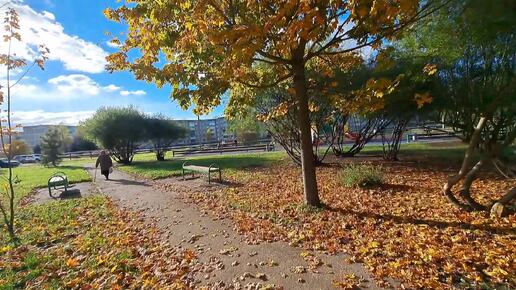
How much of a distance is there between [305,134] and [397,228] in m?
2.61

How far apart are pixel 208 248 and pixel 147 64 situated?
3.83 metres

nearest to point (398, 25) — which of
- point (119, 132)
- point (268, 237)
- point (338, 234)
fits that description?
point (338, 234)

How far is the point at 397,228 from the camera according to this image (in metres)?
5.44

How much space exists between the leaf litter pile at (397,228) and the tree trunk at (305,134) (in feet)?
1.22

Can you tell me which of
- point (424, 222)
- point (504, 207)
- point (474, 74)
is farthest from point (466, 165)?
point (474, 74)

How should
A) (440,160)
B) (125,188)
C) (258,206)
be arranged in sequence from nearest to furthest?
(258,206)
(125,188)
(440,160)

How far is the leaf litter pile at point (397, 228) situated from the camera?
3.72 metres

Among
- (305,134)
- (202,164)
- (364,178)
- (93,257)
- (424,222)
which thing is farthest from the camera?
(202,164)

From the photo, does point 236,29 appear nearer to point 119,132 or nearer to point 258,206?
point 258,206

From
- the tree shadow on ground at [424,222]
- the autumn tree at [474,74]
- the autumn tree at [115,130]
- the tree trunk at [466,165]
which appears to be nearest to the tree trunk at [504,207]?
the autumn tree at [474,74]

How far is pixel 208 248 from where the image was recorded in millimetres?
5277

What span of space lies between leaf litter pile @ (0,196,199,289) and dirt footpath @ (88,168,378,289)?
0.91ft

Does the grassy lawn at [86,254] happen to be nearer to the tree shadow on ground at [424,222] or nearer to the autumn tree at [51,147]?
the tree shadow on ground at [424,222]

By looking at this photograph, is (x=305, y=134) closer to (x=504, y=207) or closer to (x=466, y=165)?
(x=466, y=165)
